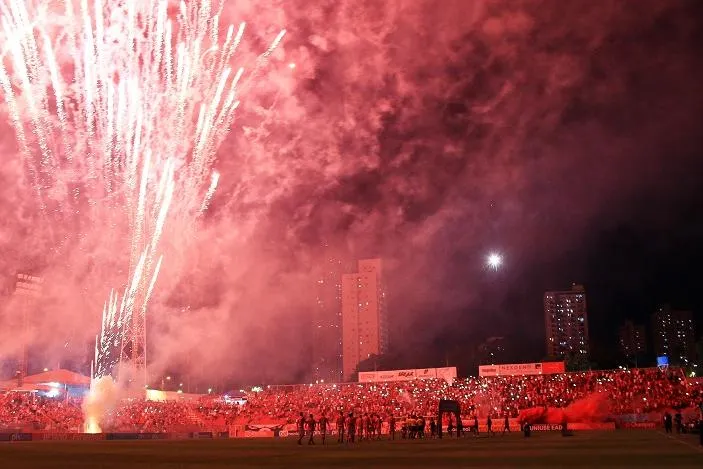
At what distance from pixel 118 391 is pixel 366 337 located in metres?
91.6


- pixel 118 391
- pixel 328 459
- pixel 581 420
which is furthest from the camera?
pixel 118 391

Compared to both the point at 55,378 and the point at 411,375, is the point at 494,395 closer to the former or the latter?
the point at 411,375

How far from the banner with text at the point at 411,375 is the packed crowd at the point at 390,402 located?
2066mm

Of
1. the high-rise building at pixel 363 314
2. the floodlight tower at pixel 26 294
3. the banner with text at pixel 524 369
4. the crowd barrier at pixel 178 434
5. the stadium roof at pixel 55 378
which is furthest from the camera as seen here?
the high-rise building at pixel 363 314

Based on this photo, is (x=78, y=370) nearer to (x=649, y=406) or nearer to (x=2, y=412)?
(x=2, y=412)

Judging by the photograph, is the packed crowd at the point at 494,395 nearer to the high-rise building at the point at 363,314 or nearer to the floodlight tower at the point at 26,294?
the floodlight tower at the point at 26,294

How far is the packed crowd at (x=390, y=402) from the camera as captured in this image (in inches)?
1994

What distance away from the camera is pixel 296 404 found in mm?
60969

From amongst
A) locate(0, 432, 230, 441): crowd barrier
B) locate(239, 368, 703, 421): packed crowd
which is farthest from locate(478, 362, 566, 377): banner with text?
locate(0, 432, 230, 441): crowd barrier

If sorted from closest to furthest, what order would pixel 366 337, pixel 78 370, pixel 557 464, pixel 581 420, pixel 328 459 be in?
pixel 557 464
pixel 328 459
pixel 581 420
pixel 78 370
pixel 366 337

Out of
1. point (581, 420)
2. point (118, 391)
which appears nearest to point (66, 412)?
point (118, 391)

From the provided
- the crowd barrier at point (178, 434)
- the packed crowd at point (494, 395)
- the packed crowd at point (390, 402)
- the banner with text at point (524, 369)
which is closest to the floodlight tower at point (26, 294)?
the packed crowd at point (390, 402)

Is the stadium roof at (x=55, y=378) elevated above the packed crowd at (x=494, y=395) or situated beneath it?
elevated above

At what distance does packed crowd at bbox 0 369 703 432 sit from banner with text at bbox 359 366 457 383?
2.07 metres
